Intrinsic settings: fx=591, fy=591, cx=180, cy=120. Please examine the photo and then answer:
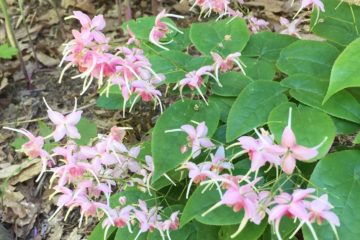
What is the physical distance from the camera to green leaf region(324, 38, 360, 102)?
3.70ft

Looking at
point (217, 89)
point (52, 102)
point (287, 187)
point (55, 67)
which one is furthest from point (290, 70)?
point (55, 67)

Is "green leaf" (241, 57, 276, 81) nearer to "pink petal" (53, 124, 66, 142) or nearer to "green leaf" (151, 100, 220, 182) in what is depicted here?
"green leaf" (151, 100, 220, 182)

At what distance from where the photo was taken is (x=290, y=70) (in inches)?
51.2

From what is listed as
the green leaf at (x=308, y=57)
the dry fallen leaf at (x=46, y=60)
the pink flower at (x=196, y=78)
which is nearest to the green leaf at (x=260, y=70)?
the green leaf at (x=308, y=57)

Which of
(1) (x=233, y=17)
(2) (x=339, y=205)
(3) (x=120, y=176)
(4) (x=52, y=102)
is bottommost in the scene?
(4) (x=52, y=102)

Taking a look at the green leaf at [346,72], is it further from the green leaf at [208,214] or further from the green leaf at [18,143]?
the green leaf at [18,143]

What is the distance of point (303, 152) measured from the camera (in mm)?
896

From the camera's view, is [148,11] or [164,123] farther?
[148,11]

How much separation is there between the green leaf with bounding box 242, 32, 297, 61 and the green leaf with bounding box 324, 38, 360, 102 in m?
0.25

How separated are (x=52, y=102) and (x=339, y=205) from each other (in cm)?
141

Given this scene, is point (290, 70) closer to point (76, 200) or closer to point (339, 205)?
point (339, 205)

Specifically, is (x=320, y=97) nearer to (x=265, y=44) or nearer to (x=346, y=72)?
(x=346, y=72)

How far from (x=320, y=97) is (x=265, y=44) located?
0.89 ft

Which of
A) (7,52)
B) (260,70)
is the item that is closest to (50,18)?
(7,52)
